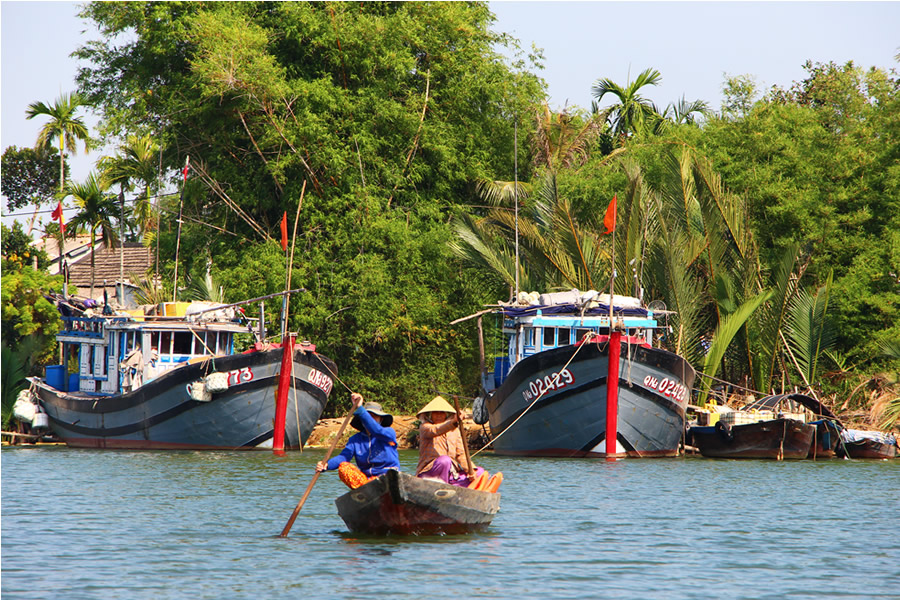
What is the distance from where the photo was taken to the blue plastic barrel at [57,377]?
110 ft

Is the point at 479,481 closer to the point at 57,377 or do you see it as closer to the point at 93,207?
the point at 57,377

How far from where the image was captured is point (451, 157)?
37.6m

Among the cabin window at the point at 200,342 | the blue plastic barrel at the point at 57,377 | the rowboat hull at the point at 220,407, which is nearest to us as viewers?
the rowboat hull at the point at 220,407

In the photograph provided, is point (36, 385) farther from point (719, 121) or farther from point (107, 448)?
point (719, 121)

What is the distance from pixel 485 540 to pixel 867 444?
52.2 feet

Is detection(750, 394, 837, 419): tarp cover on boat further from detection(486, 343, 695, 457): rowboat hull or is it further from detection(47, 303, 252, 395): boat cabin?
detection(47, 303, 252, 395): boat cabin

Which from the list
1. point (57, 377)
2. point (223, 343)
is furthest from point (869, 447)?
point (57, 377)

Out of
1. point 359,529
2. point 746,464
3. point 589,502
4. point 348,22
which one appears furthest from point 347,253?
point 359,529

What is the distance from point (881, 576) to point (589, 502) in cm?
611

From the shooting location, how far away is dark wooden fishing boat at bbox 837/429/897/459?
2773 centimetres

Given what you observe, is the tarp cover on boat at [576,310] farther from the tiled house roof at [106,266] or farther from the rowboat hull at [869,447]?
the tiled house roof at [106,266]

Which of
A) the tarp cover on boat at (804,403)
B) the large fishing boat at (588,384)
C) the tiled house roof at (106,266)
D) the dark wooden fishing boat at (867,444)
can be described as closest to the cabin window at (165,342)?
the large fishing boat at (588,384)

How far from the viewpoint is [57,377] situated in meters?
33.6

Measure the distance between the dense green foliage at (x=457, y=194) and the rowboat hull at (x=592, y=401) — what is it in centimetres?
513
